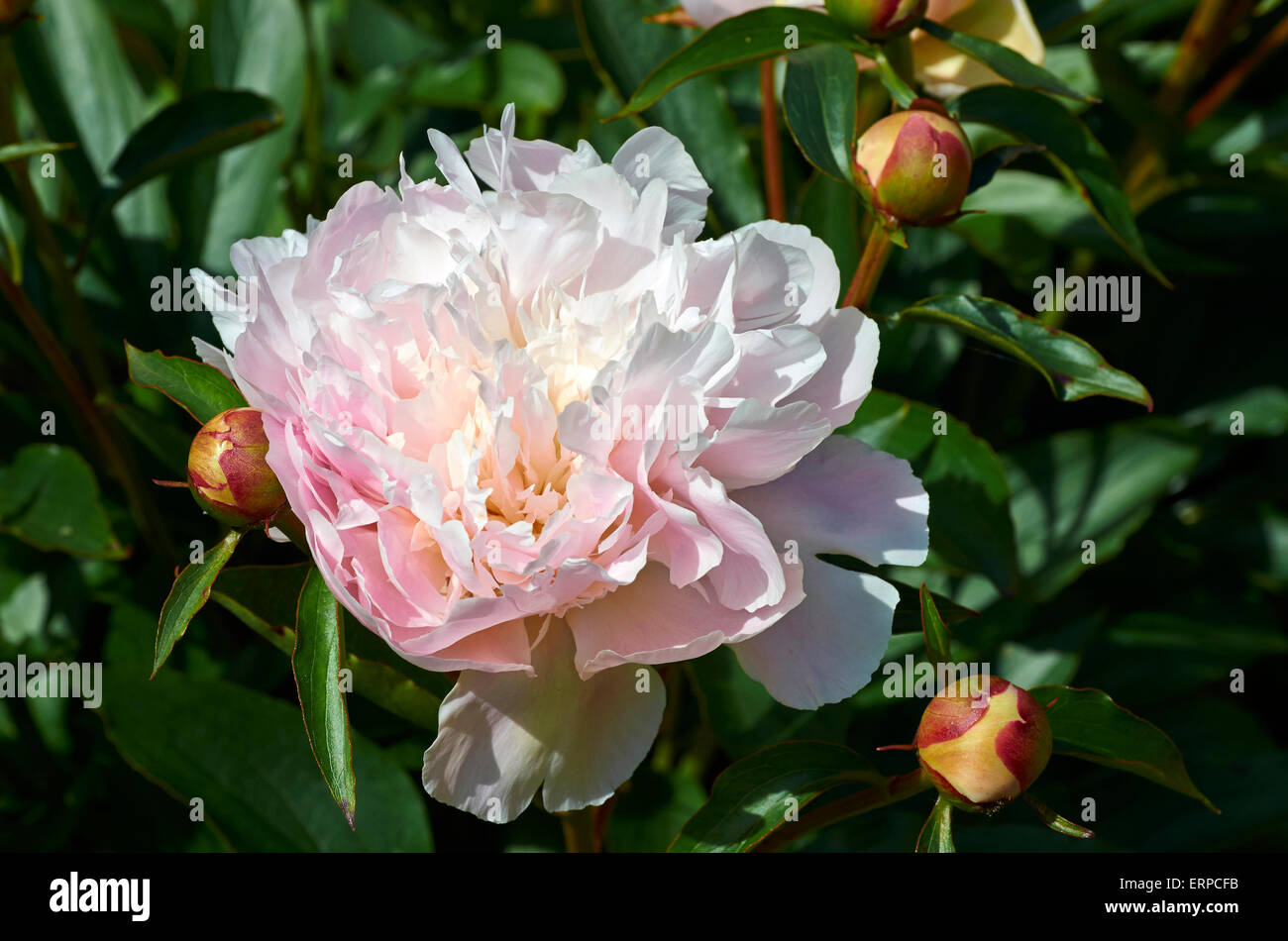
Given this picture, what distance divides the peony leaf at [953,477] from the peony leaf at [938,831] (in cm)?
25

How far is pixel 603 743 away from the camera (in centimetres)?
60

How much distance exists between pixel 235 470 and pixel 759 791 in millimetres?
334

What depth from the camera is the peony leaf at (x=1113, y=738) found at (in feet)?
1.99

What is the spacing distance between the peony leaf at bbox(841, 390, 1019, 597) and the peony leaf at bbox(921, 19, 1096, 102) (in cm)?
24

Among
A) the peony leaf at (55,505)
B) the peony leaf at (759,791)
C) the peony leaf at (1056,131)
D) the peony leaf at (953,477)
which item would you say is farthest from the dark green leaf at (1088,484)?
the peony leaf at (55,505)

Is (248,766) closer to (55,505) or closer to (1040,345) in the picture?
(55,505)

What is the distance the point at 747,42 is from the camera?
0.67 meters

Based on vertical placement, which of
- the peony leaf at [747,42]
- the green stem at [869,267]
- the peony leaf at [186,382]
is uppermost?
the peony leaf at [747,42]

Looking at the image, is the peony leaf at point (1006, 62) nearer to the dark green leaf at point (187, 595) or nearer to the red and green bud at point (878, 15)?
the red and green bud at point (878, 15)

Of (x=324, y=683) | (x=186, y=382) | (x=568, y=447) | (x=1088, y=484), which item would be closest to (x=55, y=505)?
(x=186, y=382)

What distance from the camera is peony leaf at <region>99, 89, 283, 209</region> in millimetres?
925
